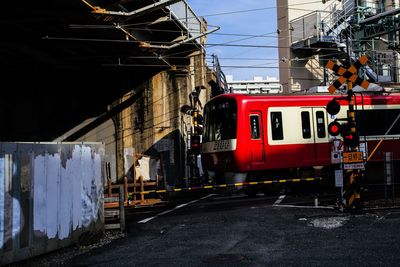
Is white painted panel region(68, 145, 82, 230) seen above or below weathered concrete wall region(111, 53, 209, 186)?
below

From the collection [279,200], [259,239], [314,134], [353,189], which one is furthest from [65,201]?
[314,134]

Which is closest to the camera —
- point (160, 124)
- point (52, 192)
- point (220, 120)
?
point (52, 192)

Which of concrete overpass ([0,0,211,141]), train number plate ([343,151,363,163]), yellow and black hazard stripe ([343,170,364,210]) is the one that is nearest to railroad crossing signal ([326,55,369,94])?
train number plate ([343,151,363,163])

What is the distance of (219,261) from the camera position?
7.68 metres

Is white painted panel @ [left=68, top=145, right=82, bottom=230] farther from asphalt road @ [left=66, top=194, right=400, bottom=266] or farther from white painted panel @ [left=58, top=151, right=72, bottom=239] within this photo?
asphalt road @ [left=66, top=194, right=400, bottom=266]

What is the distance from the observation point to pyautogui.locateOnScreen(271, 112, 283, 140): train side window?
17312 mm

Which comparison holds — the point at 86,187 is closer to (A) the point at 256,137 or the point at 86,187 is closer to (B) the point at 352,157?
(B) the point at 352,157

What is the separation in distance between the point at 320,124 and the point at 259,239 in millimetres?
9404

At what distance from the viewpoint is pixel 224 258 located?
787 centimetres

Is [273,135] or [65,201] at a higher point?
[273,135]

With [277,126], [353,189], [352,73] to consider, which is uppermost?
[352,73]

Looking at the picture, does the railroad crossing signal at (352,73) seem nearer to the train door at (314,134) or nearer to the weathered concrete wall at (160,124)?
the train door at (314,134)

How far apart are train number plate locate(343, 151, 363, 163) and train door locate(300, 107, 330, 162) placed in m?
4.96

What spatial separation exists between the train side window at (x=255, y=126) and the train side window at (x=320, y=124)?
242 cm
